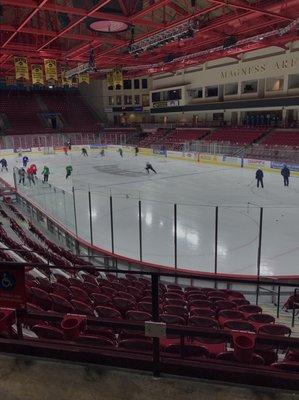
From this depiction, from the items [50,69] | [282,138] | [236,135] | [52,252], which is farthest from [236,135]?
[52,252]

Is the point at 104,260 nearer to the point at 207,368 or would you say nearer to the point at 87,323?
the point at 87,323

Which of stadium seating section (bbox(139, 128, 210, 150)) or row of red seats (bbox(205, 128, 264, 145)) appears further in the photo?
stadium seating section (bbox(139, 128, 210, 150))

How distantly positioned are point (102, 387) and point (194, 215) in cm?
1264

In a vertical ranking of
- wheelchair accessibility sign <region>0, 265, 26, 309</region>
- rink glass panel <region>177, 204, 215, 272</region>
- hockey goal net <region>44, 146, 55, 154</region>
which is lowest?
rink glass panel <region>177, 204, 215, 272</region>

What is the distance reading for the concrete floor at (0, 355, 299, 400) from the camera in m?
2.70

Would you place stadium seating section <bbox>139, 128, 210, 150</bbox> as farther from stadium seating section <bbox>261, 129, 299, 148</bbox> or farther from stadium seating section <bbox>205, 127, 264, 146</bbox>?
stadium seating section <bbox>261, 129, 299, 148</bbox>

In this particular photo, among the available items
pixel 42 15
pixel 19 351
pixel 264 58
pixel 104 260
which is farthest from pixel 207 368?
pixel 264 58

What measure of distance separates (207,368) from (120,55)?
34.2m

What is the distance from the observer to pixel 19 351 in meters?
3.23

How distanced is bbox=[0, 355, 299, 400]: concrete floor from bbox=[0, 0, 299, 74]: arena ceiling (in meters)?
13.7

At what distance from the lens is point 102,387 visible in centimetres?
282

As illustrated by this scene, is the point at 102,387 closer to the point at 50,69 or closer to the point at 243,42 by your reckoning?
the point at 50,69

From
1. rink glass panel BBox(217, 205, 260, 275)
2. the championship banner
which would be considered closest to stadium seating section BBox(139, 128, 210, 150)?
the championship banner

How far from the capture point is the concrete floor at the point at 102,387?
2.70 m
